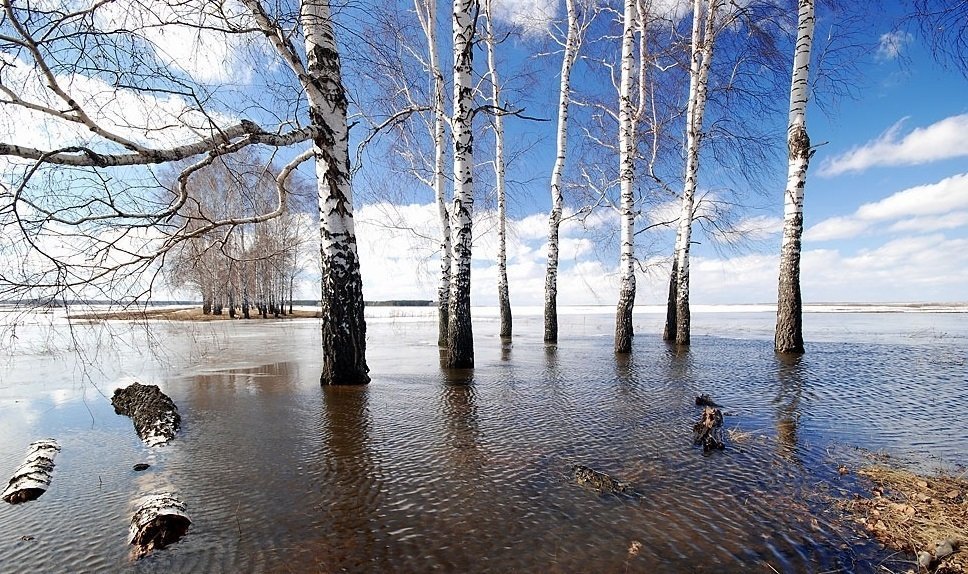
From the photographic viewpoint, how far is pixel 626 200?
32.5ft

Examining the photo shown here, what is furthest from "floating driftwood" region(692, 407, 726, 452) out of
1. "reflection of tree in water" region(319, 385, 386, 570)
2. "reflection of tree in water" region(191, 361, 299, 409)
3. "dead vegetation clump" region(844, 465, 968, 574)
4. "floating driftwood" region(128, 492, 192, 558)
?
"reflection of tree in water" region(191, 361, 299, 409)

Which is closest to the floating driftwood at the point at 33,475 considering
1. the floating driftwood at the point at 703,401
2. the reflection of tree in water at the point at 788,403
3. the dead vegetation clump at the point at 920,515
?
the dead vegetation clump at the point at 920,515

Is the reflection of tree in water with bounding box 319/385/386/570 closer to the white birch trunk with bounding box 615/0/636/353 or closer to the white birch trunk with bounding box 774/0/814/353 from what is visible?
the white birch trunk with bounding box 615/0/636/353

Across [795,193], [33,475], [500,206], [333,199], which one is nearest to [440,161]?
[500,206]

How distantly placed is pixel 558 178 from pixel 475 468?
1045 cm

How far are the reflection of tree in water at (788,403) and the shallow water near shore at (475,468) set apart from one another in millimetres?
38

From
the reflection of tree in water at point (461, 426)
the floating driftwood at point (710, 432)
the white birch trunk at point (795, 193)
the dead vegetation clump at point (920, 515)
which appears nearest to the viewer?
the dead vegetation clump at point (920, 515)

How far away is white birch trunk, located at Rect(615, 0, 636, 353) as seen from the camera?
9648mm

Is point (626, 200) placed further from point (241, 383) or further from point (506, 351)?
point (241, 383)

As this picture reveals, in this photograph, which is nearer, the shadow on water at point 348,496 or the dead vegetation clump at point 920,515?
the dead vegetation clump at point 920,515

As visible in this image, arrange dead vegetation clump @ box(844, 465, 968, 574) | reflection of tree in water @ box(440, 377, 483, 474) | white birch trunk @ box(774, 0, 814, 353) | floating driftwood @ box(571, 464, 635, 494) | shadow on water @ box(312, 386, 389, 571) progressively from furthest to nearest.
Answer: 1. white birch trunk @ box(774, 0, 814, 353)
2. reflection of tree in water @ box(440, 377, 483, 474)
3. floating driftwood @ box(571, 464, 635, 494)
4. shadow on water @ box(312, 386, 389, 571)
5. dead vegetation clump @ box(844, 465, 968, 574)

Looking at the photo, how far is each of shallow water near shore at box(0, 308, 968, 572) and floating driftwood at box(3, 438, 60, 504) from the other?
10cm

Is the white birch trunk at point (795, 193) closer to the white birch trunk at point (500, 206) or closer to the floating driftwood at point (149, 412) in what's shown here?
the white birch trunk at point (500, 206)

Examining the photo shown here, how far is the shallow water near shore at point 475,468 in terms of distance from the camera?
1.93 metres
